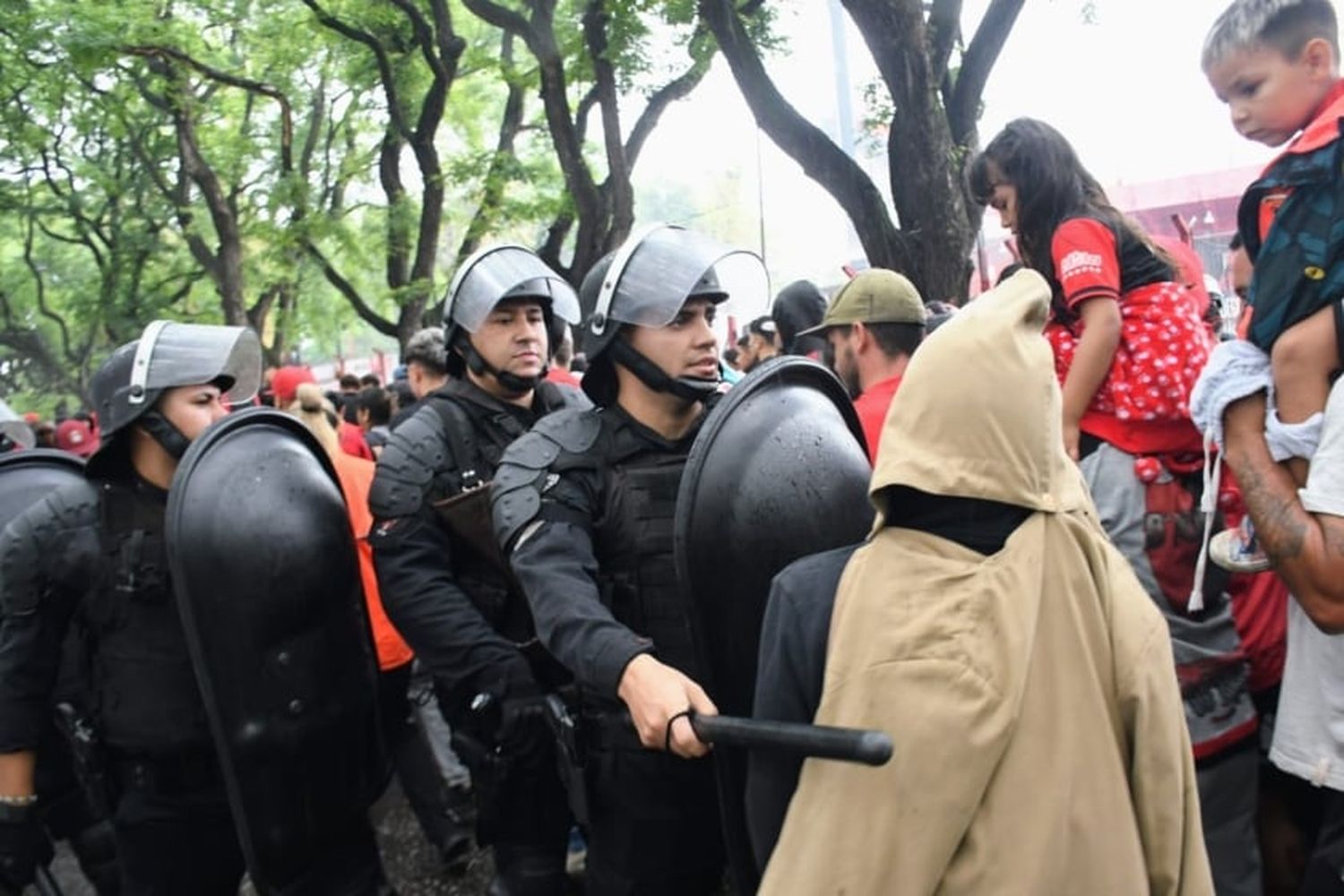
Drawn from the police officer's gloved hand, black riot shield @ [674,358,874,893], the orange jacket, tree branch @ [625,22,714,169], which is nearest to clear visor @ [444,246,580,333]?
the orange jacket

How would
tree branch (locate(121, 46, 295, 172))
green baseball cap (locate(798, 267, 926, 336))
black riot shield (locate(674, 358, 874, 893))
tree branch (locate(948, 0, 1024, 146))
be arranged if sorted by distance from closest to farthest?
black riot shield (locate(674, 358, 874, 893))
green baseball cap (locate(798, 267, 926, 336))
tree branch (locate(948, 0, 1024, 146))
tree branch (locate(121, 46, 295, 172))

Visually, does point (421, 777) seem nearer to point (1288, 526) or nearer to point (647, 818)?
point (647, 818)

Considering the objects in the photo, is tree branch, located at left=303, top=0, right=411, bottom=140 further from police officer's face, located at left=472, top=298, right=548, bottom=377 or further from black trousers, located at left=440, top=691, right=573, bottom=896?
black trousers, located at left=440, top=691, right=573, bottom=896

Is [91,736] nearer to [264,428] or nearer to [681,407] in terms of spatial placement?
[264,428]

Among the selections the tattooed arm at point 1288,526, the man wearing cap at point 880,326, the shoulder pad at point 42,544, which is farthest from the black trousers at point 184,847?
the tattooed arm at point 1288,526

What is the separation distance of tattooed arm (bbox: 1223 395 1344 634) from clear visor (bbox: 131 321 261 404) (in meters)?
2.44

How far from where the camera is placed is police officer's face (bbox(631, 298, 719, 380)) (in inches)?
101

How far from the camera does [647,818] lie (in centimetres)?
249

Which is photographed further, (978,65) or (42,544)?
(978,65)

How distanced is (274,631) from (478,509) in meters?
0.62

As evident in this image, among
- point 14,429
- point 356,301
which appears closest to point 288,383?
point 14,429

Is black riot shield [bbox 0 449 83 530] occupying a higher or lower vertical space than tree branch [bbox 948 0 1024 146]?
lower

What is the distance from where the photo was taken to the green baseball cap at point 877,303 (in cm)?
338

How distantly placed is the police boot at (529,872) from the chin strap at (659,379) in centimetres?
140
